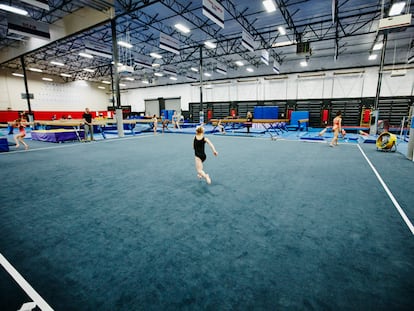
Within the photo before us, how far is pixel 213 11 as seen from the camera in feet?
27.4

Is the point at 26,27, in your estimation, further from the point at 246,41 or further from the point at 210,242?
the point at 210,242

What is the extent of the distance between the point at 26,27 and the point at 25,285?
1324 centimetres

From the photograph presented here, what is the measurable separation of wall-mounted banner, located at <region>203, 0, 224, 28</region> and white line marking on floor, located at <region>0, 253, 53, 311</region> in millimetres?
8789

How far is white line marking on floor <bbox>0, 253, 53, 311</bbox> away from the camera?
1.60 metres

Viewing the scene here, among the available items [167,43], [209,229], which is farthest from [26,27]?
[209,229]

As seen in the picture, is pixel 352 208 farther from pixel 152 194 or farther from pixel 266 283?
pixel 152 194

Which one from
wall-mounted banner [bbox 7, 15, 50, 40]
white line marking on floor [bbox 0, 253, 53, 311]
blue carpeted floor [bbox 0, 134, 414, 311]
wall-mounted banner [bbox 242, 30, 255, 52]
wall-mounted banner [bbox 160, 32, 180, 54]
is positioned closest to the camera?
white line marking on floor [bbox 0, 253, 53, 311]

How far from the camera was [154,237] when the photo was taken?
8.33 feet

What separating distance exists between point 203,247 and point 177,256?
12.0 inches

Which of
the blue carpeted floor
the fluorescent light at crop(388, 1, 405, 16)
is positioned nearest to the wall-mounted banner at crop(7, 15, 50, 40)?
the blue carpeted floor

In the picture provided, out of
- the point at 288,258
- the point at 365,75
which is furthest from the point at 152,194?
the point at 365,75

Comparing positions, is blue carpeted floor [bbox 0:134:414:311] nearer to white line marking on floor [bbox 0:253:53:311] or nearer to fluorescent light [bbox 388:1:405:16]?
white line marking on floor [bbox 0:253:53:311]

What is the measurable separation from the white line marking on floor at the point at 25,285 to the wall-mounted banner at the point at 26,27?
466 inches

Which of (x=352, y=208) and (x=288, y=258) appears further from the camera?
(x=352, y=208)
